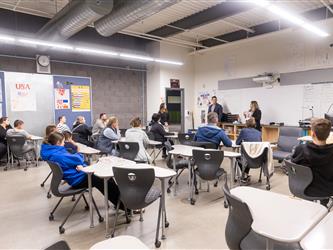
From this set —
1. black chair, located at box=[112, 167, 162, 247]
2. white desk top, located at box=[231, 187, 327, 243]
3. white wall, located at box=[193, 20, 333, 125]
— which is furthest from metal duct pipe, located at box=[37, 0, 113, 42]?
white wall, located at box=[193, 20, 333, 125]

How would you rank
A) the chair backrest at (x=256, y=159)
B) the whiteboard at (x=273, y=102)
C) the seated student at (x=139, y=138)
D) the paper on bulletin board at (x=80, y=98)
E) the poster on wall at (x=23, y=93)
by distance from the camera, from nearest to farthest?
the chair backrest at (x=256, y=159), the seated student at (x=139, y=138), the poster on wall at (x=23, y=93), the whiteboard at (x=273, y=102), the paper on bulletin board at (x=80, y=98)

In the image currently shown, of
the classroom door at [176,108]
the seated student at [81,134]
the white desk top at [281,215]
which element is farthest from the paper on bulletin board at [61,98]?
the white desk top at [281,215]

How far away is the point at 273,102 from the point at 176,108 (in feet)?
11.7

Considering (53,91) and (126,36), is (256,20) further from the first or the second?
(53,91)

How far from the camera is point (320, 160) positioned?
2.41m

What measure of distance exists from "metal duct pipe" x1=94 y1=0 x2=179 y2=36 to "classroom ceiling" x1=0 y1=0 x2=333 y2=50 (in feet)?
4.47

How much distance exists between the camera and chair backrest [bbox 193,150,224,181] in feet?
10.9

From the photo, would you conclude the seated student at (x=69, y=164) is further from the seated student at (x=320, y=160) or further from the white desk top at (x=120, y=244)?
the seated student at (x=320, y=160)

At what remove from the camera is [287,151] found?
16.7 ft

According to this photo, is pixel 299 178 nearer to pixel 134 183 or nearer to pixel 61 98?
pixel 134 183

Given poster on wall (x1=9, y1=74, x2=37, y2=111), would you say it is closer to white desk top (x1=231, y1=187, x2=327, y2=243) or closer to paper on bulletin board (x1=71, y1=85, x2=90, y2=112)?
paper on bulletin board (x1=71, y1=85, x2=90, y2=112)

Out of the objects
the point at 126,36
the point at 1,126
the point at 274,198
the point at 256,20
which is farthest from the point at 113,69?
the point at 274,198

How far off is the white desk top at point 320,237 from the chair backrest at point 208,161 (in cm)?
189

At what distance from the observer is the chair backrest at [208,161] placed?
10.9 ft
